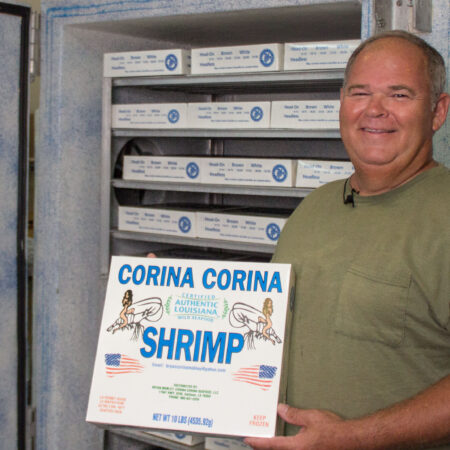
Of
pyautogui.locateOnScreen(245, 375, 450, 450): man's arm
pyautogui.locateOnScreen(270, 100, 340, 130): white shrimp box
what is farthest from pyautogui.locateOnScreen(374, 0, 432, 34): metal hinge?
pyautogui.locateOnScreen(245, 375, 450, 450): man's arm

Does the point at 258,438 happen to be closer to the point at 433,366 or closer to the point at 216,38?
the point at 433,366

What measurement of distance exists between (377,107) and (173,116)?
1.13m

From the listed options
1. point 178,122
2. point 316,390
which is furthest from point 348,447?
point 178,122

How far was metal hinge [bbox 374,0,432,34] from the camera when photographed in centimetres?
183

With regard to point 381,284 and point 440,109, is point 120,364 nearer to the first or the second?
point 381,284

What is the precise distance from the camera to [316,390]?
1.52 m

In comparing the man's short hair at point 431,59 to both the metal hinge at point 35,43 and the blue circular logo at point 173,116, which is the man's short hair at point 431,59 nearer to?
the blue circular logo at point 173,116

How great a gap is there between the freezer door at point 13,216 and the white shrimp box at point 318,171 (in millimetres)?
1007

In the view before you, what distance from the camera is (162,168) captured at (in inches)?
101

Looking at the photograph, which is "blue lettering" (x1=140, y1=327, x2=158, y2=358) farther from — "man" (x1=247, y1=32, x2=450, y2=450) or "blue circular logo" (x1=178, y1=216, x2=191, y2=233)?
"blue circular logo" (x1=178, y1=216, x2=191, y2=233)

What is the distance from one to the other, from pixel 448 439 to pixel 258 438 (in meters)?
0.38

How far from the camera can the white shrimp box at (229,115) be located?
2314 millimetres

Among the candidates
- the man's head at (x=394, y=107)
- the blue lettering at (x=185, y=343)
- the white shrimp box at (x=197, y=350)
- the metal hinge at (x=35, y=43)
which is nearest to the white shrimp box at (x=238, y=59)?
the metal hinge at (x=35, y=43)

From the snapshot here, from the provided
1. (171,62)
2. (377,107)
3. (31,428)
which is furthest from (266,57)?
(31,428)
